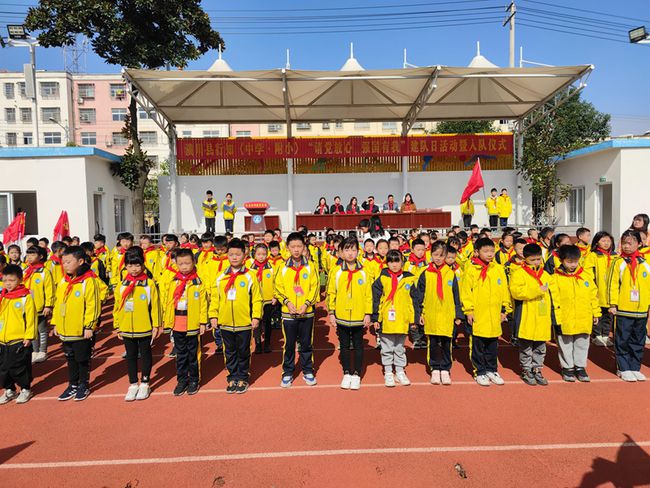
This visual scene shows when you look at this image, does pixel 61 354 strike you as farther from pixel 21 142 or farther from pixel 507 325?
pixel 21 142

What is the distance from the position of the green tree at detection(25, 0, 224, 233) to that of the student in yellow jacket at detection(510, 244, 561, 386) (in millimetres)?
14368

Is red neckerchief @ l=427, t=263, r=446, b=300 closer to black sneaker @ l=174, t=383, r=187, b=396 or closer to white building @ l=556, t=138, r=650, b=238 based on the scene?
black sneaker @ l=174, t=383, r=187, b=396

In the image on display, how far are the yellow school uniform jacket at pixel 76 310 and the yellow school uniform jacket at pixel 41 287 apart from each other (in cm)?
92

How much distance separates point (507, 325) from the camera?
23.8 feet

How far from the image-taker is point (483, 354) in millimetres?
4824

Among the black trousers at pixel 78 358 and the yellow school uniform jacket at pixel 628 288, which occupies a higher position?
the yellow school uniform jacket at pixel 628 288

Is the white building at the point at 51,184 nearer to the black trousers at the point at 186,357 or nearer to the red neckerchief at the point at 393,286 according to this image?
the black trousers at the point at 186,357

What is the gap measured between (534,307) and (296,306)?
8.68 feet

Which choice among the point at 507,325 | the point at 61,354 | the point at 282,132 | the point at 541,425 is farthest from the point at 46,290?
the point at 282,132

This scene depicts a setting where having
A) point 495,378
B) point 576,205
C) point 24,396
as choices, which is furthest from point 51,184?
point 576,205

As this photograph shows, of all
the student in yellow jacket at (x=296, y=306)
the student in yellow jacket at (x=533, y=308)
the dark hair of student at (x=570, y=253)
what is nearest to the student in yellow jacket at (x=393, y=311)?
the student in yellow jacket at (x=296, y=306)

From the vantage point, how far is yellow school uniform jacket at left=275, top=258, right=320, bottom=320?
481cm

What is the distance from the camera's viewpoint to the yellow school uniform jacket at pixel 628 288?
4.80 m

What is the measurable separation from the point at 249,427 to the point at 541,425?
2.66 meters
